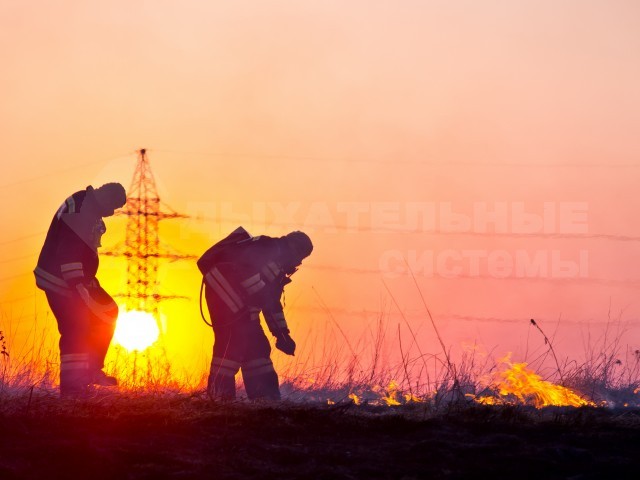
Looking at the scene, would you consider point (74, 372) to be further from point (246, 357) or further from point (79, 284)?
point (246, 357)

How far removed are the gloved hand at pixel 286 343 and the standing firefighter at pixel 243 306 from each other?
2.5 inches

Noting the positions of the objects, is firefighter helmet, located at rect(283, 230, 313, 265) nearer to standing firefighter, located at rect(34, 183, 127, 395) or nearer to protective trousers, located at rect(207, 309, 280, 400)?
protective trousers, located at rect(207, 309, 280, 400)

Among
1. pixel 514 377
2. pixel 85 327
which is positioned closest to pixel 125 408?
pixel 85 327

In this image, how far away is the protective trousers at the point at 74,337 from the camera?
10.8 metres

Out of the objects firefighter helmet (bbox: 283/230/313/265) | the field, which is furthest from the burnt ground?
firefighter helmet (bbox: 283/230/313/265)

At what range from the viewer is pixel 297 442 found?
740 centimetres

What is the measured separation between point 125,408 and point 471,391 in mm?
5535

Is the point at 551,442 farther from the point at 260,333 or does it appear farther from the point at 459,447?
the point at 260,333

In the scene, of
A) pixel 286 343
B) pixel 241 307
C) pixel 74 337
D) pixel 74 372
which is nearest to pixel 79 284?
pixel 74 337

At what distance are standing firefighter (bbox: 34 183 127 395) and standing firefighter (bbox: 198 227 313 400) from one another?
1.21 m

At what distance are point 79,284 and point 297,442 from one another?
167 inches

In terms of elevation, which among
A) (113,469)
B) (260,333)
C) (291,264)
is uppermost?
(291,264)

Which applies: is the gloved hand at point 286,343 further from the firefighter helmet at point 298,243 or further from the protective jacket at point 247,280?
the firefighter helmet at point 298,243

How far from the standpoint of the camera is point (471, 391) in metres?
12.6
